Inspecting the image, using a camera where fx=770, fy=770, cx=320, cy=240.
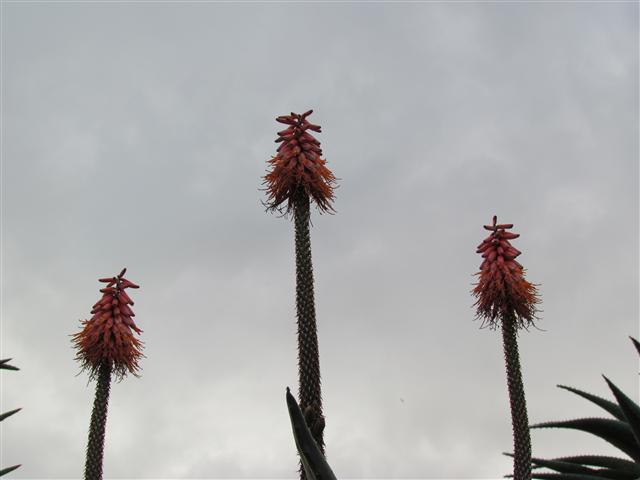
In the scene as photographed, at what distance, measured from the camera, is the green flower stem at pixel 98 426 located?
1223 centimetres

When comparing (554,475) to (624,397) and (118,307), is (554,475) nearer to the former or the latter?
(624,397)

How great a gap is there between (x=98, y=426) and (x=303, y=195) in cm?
518

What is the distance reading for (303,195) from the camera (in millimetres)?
13555

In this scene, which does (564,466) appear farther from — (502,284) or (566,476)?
(502,284)

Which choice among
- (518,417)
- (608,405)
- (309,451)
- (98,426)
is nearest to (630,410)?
(608,405)

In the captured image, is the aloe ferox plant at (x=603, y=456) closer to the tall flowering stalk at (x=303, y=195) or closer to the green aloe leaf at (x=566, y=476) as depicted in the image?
the green aloe leaf at (x=566, y=476)

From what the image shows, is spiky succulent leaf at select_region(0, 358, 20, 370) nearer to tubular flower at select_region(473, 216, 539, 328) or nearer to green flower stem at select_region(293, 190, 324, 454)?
green flower stem at select_region(293, 190, 324, 454)

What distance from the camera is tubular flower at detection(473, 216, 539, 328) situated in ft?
43.4

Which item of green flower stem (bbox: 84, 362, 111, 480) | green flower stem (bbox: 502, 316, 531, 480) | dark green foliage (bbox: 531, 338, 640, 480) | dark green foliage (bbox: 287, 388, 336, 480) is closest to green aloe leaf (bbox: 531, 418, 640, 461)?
dark green foliage (bbox: 531, 338, 640, 480)

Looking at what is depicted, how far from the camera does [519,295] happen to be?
43.4 ft

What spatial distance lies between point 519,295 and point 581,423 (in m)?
4.54

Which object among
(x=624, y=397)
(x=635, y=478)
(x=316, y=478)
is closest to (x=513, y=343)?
(x=635, y=478)

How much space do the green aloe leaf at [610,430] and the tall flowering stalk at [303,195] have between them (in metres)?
4.22

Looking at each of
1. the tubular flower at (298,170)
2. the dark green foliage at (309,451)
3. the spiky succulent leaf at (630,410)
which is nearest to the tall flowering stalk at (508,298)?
the tubular flower at (298,170)
